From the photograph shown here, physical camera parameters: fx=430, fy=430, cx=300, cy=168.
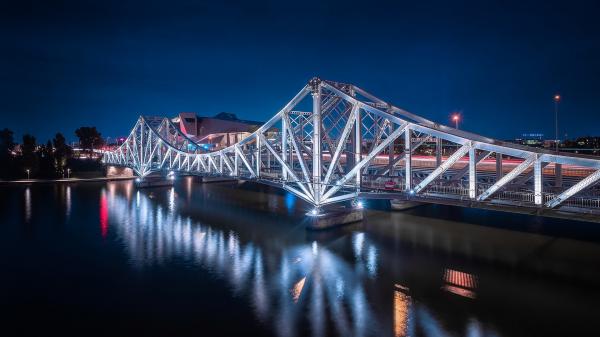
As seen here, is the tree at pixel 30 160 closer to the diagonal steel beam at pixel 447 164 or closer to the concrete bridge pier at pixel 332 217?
the concrete bridge pier at pixel 332 217

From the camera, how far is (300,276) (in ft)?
80.0

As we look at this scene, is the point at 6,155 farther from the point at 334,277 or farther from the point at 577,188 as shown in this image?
the point at 577,188

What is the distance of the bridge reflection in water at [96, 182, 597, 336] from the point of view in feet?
58.8

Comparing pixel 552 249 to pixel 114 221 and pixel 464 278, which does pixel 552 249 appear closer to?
pixel 464 278

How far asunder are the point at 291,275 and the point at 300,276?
553mm

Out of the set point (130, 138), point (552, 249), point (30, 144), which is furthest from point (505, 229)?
point (30, 144)

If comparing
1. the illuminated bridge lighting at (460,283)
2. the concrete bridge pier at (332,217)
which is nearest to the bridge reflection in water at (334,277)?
the illuminated bridge lighting at (460,283)

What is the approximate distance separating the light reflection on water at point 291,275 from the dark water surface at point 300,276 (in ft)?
0.29

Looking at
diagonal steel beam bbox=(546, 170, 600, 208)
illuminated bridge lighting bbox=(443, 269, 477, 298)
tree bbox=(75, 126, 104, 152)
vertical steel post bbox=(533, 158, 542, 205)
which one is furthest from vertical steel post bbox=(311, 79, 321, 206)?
tree bbox=(75, 126, 104, 152)

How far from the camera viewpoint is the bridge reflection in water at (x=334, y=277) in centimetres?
1792

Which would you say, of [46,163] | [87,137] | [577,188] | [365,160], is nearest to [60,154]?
[46,163]

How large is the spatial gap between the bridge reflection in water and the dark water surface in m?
0.09

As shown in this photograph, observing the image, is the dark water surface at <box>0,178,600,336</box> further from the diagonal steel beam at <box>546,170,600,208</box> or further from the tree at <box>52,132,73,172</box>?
the tree at <box>52,132,73,172</box>

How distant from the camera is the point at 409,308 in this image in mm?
19141
